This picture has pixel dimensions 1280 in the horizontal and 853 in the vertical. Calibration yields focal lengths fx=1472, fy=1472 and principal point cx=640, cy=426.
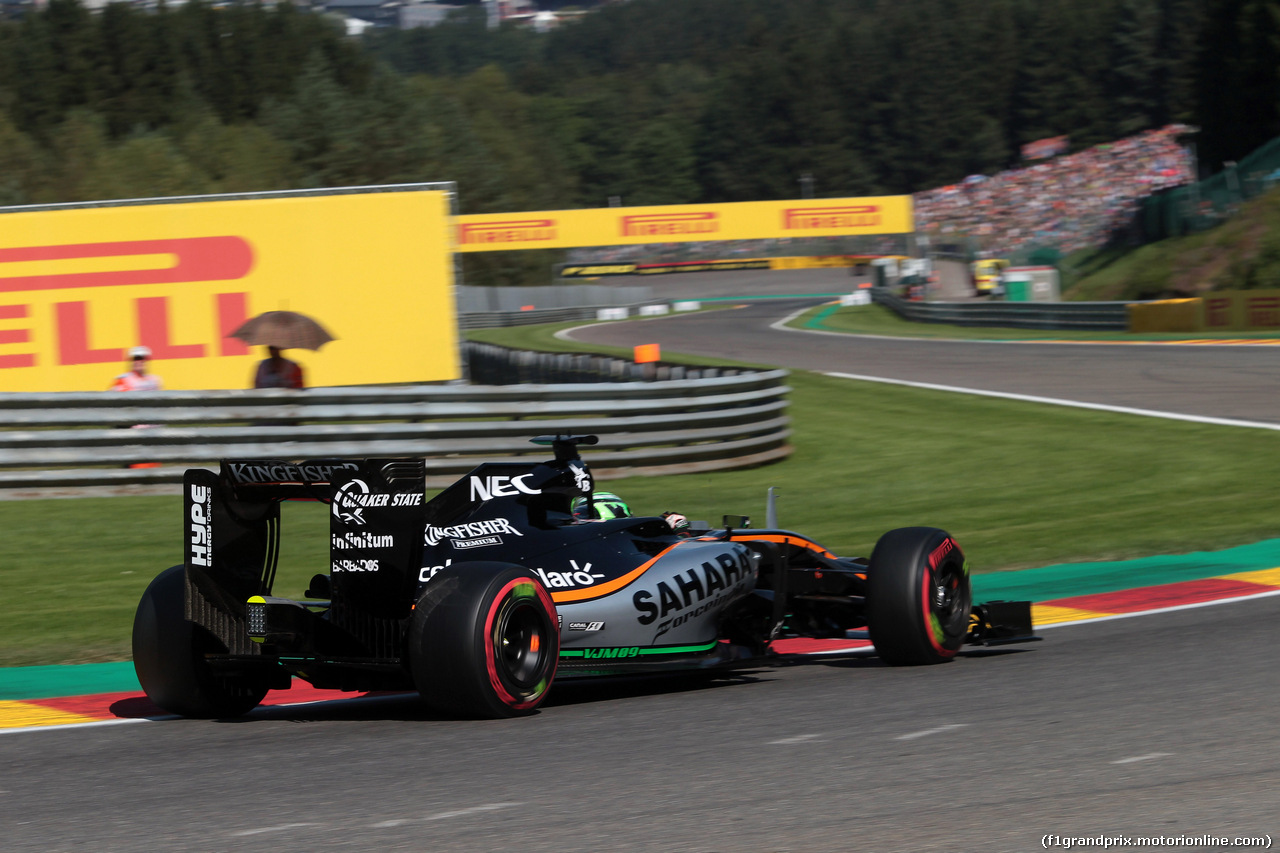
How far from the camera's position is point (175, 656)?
6145 mm

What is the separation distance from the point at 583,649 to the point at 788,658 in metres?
1.30

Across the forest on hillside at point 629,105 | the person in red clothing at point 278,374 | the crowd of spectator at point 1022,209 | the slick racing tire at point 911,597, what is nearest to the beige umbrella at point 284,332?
the person in red clothing at point 278,374

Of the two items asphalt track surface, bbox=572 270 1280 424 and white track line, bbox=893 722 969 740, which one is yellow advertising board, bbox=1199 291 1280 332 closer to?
asphalt track surface, bbox=572 270 1280 424

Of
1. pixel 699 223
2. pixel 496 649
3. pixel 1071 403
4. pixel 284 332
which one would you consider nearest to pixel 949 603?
pixel 496 649

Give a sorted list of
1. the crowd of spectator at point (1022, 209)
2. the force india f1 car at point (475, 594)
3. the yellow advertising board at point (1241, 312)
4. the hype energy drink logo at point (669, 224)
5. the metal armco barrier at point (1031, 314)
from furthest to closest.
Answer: the crowd of spectator at point (1022, 209) → the hype energy drink logo at point (669, 224) → the metal armco barrier at point (1031, 314) → the yellow advertising board at point (1241, 312) → the force india f1 car at point (475, 594)

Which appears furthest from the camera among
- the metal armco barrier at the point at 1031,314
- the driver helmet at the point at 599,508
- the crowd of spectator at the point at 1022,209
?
the crowd of spectator at the point at 1022,209

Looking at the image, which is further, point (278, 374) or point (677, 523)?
point (278, 374)

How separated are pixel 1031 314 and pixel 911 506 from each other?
77.1ft

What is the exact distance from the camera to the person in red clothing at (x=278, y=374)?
14211mm

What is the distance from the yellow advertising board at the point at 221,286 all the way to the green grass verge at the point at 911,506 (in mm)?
5019

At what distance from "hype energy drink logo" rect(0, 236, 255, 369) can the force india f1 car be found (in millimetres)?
12553

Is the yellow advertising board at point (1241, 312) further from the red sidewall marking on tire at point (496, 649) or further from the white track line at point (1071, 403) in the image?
the red sidewall marking on tire at point (496, 649)

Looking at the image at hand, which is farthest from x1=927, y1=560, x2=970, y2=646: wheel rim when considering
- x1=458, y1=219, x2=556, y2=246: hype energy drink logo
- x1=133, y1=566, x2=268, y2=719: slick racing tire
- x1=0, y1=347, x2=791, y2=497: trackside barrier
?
x1=458, y1=219, x2=556, y2=246: hype energy drink logo

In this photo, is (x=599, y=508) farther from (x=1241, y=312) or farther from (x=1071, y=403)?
(x=1241, y=312)
